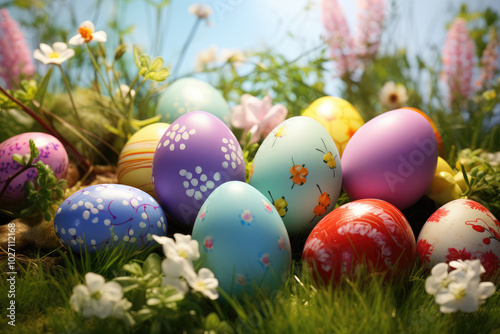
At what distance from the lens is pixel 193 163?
1.00 m

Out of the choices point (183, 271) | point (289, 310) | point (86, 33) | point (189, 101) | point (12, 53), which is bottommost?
point (289, 310)

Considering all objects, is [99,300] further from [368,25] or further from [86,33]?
[368,25]

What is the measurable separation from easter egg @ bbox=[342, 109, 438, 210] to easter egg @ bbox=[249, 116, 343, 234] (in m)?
0.07

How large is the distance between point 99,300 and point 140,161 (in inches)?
20.8

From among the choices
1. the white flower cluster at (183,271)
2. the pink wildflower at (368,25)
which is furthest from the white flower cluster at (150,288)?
the pink wildflower at (368,25)

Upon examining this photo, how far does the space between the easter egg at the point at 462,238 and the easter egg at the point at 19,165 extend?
959mm

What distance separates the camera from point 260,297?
0.83 meters

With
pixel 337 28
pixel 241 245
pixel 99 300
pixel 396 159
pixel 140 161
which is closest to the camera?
pixel 99 300

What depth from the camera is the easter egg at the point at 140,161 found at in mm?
1163

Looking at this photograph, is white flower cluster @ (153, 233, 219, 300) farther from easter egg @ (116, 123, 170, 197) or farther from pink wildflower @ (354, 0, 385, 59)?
pink wildflower @ (354, 0, 385, 59)

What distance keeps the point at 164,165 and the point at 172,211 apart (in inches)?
4.8

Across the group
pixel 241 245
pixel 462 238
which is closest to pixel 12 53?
pixel 241 245

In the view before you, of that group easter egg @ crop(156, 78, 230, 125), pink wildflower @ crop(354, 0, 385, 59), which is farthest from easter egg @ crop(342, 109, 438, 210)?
pink wildflower @ crop(354, 0, 385, 59)

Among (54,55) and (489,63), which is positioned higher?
(54,55)
